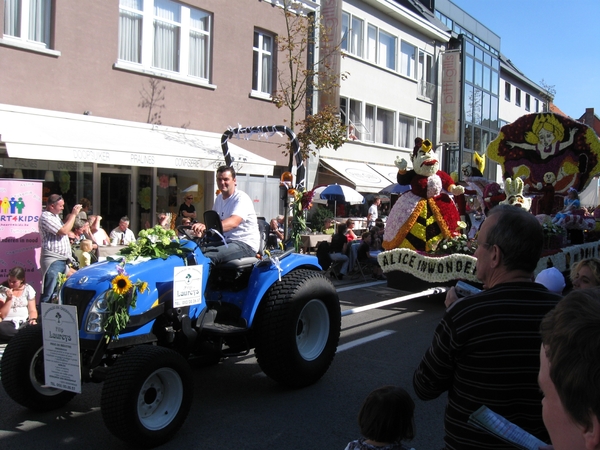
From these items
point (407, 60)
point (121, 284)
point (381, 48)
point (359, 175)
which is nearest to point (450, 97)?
point (407, 60)

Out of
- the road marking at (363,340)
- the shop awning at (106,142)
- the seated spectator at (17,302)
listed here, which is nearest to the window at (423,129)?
the shop awning at (106,142)

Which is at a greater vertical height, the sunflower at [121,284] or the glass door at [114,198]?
the glass door at [114,198]

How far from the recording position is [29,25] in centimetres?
1166

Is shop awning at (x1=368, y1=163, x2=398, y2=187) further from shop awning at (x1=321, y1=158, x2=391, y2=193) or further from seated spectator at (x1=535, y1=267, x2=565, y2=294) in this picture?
seated spectator at (x1=535, y1=267, x2=565, y2=294)

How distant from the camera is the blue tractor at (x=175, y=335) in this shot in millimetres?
3893

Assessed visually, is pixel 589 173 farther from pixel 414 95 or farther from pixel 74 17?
pixel 414 95

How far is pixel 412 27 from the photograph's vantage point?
26.1 meters

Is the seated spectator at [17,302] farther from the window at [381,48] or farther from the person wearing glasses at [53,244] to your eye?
the window at [381,48]

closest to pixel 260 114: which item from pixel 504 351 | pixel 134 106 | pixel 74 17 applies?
pixel 134 106

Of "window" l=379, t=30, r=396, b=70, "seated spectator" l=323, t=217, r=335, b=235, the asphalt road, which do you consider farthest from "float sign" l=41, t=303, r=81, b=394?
"window" l=379, t=30, r=396, b=70

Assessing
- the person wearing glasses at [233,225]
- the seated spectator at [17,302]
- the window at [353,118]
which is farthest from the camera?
the window at [353,118]

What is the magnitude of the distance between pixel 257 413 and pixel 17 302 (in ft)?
12.6

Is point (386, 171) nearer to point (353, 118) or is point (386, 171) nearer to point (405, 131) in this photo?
point (353, 118)

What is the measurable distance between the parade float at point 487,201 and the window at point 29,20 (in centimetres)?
768
